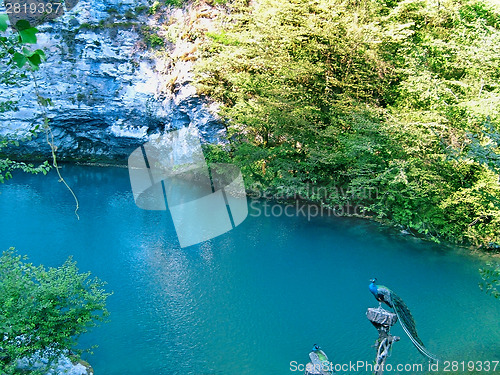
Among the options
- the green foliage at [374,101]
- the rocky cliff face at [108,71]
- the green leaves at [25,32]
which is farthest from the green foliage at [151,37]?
the green leaves at [25,32]

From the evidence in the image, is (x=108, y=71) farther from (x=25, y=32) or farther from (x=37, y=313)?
(x=25, y=32)

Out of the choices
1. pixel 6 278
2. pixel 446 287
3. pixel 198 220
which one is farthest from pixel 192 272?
pixel 446 287

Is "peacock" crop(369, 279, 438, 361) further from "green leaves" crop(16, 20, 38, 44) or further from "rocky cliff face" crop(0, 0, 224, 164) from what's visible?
"rocky cliff face" crop(0, 0, 224, 164)

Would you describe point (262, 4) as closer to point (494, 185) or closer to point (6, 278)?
point (494, 185)

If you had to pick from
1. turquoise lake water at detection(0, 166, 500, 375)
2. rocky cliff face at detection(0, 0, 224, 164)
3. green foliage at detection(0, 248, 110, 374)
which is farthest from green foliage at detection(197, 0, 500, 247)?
green foliage at detection(0, 248, 110, 374)

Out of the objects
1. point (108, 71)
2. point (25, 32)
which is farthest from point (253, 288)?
point (108, 71)

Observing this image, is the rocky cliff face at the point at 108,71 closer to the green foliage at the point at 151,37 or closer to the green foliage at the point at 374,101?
the green foliage at the point at 151,37
